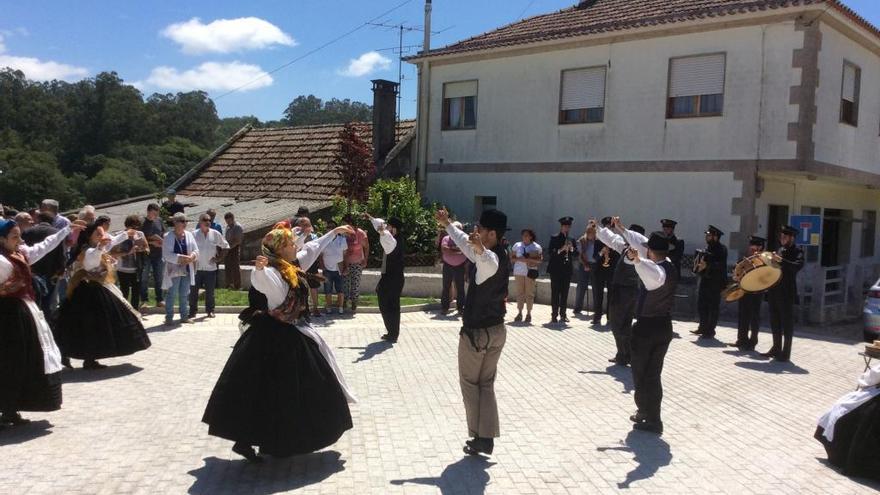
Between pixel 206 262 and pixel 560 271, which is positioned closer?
pixel 206 262

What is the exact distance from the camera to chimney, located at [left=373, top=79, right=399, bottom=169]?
23.0m

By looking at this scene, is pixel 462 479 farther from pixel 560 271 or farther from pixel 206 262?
pixel 560 271

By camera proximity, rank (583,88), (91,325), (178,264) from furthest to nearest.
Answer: (583,88)
(178,264)
(91,325)

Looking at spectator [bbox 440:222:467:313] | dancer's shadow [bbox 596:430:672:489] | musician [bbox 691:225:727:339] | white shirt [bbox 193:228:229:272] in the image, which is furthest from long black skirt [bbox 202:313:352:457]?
musician [bbox 691:225:727:339]

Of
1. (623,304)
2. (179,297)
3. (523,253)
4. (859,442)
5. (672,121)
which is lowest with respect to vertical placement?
(859,442)

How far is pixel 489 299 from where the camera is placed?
19.5 feet

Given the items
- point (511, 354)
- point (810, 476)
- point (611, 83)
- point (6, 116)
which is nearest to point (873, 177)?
point (611, 83)

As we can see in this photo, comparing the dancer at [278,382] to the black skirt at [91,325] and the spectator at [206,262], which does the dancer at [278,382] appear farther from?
the spectator at [206,262]

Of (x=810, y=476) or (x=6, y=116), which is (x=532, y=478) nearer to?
(x=810, y=476)

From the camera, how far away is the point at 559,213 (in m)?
19.6

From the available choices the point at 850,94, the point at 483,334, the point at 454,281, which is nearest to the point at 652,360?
the point at 483,334

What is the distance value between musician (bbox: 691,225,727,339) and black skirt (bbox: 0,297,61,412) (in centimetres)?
981

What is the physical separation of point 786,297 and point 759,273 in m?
1.04

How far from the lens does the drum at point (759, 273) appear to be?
997 centimetres
